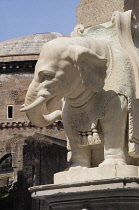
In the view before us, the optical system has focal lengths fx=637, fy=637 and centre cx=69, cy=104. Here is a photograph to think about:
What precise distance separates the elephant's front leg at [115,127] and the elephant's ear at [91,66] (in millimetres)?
199

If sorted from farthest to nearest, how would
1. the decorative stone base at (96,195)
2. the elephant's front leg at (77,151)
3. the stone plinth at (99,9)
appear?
the stone plinth at (99,9) < the elephant's front leg at (77,151) < the decorative stone base at (96,195)

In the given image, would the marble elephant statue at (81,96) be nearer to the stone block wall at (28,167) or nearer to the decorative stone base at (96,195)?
the decorative stone base at (96,195)

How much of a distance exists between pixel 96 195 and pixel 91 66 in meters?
1.02

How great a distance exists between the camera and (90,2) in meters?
5.88

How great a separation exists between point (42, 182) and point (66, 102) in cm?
2245

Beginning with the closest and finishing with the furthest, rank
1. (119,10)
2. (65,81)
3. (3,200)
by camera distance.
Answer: (65,81) → (119,10) → (3,200)

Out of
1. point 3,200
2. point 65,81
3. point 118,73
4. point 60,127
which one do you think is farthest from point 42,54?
point 60,127

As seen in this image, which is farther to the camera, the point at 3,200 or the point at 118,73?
the point at 3,200

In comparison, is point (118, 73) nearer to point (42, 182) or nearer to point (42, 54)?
point (42, 54)

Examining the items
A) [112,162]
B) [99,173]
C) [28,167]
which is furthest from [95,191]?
[28,167]

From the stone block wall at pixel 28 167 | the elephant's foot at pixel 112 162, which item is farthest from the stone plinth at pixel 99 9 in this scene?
the stone block wall at pixel 28 167

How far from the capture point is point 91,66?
5066 mm

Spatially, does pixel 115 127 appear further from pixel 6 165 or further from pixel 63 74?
pixel 6 165

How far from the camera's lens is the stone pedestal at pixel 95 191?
4.72 m
